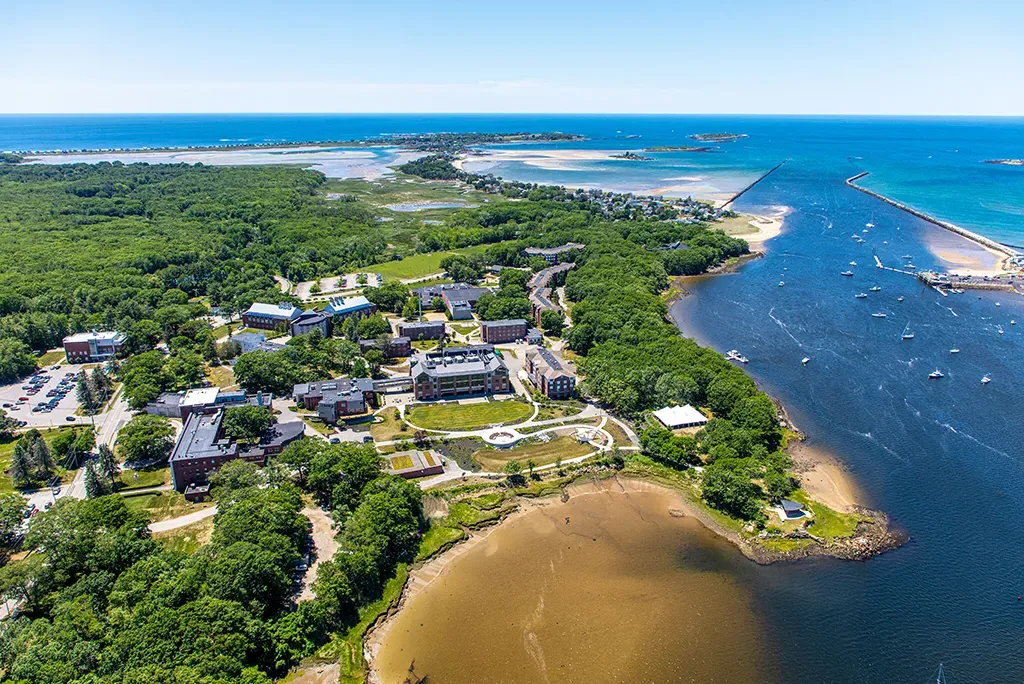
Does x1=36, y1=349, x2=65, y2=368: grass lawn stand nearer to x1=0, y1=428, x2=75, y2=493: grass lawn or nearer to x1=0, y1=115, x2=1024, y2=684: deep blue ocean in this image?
x1=0, y1=428, x2=75, y2=493: grass lawn

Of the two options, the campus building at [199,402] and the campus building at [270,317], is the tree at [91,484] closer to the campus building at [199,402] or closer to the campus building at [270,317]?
the campus building at [199,402]

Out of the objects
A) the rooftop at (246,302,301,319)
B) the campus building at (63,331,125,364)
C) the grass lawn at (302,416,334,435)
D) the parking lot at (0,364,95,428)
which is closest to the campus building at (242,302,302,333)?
the rooftop at (246,302,301,319)

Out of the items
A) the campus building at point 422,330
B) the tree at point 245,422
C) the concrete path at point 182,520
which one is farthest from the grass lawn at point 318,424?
the campus building at point 422,330

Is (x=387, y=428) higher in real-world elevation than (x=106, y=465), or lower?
lower

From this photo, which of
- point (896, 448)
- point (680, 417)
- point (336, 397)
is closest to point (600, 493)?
point (680, 417)

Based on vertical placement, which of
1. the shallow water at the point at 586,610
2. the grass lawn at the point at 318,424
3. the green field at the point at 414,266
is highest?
the green field at the point at 414,266

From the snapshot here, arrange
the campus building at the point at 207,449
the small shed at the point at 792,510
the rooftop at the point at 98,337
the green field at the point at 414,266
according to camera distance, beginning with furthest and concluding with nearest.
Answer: the green field at the point at 414,266 → the rooftop at the point at 98,337 → the campus building at the point at 207,449 → the small shed at the point at 792,510

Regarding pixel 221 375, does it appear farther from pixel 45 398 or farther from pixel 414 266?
pixel 414 266
